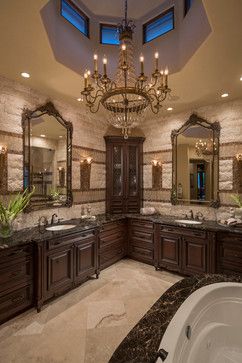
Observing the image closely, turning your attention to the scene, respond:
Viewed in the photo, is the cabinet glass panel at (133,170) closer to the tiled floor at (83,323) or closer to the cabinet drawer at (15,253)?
the tiled floor at (83,323)

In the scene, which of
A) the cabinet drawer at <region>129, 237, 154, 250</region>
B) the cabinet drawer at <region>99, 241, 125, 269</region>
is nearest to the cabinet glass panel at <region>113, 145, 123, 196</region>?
the cabinet drawer at <region>129, 237, 154, 250</region>

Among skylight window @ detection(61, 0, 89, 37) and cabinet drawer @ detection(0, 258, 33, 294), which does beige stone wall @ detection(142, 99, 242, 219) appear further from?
cabinet drawer @ detection(0, 258, 33, 294)

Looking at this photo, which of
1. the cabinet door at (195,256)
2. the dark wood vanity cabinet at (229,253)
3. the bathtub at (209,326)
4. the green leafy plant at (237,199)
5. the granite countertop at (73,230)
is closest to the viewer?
the bathtub at (209,326)

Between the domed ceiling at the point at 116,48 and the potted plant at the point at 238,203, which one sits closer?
the domed ceiling at the point at 116,48

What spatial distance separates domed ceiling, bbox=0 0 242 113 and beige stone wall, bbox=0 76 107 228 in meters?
0.21

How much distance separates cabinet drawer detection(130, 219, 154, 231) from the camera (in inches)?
164

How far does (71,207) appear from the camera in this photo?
Result: 4.09m

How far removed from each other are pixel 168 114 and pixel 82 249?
3446 millimetres

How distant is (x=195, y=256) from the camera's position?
350cm

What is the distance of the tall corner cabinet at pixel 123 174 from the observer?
15.8ft

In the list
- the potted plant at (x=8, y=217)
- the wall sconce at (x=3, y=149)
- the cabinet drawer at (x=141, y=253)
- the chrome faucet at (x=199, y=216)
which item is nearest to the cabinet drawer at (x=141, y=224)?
the cabinet drawer at (x=141, y=253)

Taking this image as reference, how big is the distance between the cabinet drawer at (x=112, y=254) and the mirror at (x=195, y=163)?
5.10 feet

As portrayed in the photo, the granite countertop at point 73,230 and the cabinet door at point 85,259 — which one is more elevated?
the granite countertop at point 73,230

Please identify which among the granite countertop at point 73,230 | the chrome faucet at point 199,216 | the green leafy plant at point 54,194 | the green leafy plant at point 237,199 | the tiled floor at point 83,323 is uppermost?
the green leafy plant at point 54,194
